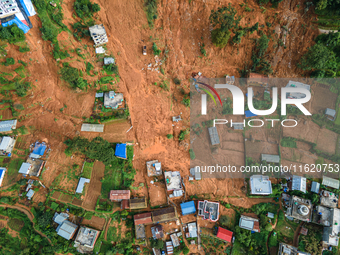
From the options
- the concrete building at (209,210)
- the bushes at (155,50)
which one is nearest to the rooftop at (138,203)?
the concrete building at (209,210)

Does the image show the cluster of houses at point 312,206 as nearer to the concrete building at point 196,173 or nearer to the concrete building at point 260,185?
the concrete building at point 260,185

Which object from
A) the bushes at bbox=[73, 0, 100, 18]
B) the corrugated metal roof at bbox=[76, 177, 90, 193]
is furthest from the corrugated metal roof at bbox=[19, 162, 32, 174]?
the bushes at bbox=[73, 0, 100, 18]

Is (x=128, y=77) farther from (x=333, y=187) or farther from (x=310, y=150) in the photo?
(x=333, y=187)

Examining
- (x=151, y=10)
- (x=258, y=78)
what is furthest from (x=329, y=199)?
(x=151, y=10)

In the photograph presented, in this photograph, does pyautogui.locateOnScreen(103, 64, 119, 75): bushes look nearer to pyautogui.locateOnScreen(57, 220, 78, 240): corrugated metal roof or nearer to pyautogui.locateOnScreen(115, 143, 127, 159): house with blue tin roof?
pyautogui.locateOnScreen(115, 143, 127, 159): house with blue tin roof

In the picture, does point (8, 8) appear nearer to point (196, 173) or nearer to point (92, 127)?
point (92, 127)
